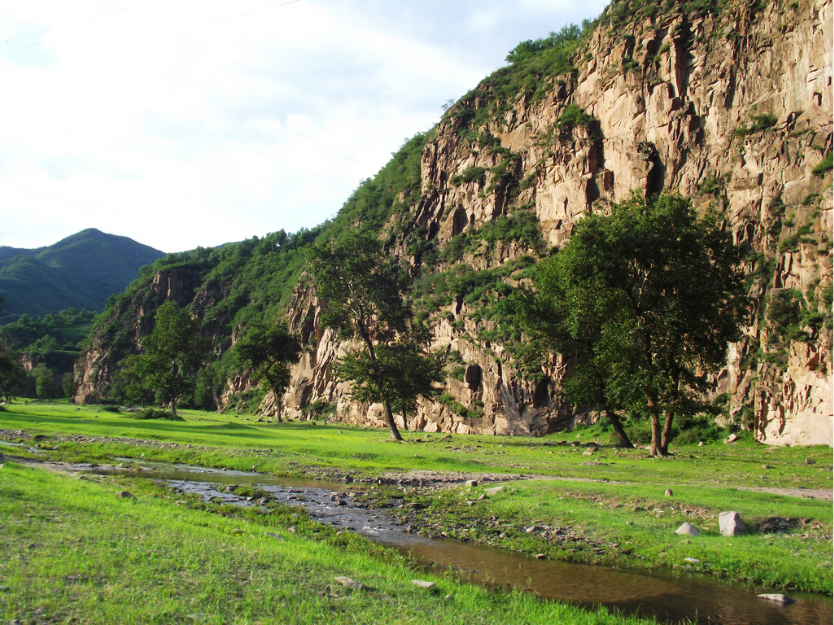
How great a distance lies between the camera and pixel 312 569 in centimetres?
806

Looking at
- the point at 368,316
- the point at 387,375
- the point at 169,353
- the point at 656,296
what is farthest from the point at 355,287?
the point at 169,353

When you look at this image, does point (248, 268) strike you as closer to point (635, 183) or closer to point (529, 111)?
point (529, 111)

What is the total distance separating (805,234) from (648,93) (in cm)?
2664

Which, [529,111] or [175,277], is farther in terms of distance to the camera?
[175,277]

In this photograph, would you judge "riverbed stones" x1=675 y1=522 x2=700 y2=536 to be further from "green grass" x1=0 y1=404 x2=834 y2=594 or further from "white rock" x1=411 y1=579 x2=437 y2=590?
"white rock" x1=411 y1=579 x2=437 y2=590

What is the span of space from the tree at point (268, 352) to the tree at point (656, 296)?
51620mm

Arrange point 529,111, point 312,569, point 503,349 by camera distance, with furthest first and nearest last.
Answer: point 529,111
point 503,349
point 312,569

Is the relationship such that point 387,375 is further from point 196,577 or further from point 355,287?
point 196,577

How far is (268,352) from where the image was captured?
72.8 m

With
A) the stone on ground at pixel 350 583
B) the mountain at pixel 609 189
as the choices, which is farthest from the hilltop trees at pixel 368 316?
the stone on ground at pixel 350 583

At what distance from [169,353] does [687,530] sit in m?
62.3

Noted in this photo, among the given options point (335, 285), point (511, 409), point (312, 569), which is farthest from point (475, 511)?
point (511, 409)

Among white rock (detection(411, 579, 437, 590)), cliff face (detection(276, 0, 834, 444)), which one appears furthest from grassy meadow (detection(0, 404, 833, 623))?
cliff face (detection(276, 0, 834, 444))

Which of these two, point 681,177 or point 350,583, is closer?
point 350,583
